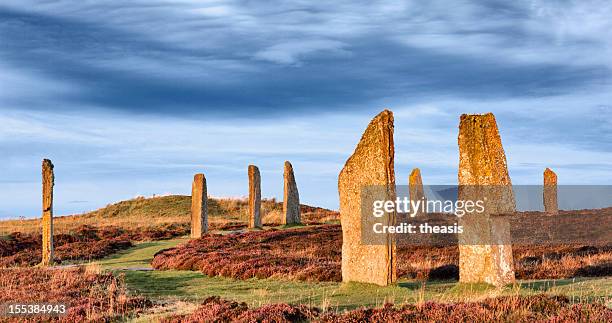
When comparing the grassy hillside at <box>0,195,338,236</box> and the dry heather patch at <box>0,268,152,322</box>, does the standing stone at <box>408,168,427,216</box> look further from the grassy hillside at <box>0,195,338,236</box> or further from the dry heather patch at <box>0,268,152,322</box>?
the dry heather patch at <box>0,268,152,322</box>

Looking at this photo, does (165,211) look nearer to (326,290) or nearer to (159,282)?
(159,282)

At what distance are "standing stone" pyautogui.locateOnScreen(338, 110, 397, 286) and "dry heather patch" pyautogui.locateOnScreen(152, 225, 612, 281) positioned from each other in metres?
2.42

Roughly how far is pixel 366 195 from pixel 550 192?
37115 mm

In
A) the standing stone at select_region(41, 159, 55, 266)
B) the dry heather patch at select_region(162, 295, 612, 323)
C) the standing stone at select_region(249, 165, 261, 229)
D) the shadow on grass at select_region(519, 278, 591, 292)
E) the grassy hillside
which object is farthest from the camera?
the grassy hillside

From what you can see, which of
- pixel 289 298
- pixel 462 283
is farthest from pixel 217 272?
pixel 462 283

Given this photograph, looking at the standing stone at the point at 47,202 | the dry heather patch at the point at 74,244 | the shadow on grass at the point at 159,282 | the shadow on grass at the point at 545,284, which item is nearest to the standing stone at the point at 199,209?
the dry heather patch at the point at 74,244

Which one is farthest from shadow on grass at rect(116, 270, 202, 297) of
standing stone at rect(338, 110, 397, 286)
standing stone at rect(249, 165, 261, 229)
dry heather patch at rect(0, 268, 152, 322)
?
standing stone at rect(249, 165, 261, 229)

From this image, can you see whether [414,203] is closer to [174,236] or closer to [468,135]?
[174,236]

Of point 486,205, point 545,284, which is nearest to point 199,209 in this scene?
point 545,284

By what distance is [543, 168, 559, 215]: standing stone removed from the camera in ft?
157

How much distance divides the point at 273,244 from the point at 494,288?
1552 centimetres

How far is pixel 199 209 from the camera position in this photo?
1373 inches

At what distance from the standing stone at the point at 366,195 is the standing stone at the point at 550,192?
3598cm

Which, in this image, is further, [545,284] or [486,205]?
[545,284]
